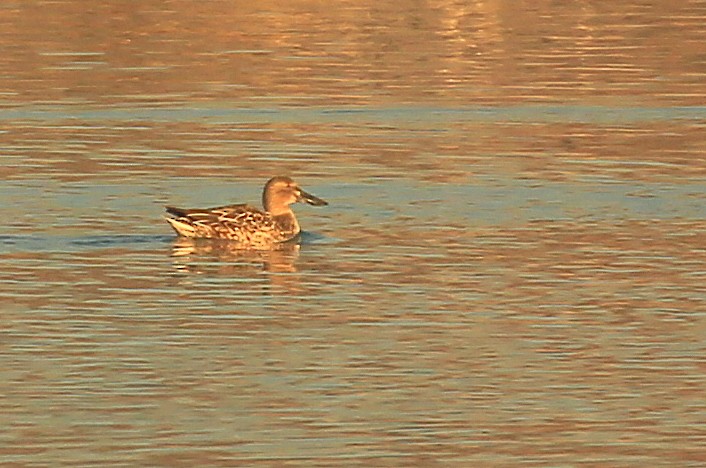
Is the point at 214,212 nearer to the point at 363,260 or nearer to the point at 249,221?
the point at 249,221

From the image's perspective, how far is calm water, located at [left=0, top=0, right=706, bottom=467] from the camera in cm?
1144

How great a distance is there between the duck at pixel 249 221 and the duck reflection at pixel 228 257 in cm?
6

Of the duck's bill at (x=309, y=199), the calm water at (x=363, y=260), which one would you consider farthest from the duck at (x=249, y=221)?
the calm water at (x=363, y=260)

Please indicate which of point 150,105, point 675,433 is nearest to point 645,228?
point 675,433

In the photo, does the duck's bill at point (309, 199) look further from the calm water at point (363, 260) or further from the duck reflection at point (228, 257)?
the duck reflection at point (228, 257)

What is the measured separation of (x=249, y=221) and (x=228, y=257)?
49cm

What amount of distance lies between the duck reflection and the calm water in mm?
51

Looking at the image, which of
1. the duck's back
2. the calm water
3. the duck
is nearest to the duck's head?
the duck

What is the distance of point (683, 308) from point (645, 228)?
3.33 metres

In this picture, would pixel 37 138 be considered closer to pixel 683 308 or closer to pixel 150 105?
pixel 150 105

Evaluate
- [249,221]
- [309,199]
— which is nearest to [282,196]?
[309,199]

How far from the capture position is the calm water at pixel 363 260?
37.5 ft

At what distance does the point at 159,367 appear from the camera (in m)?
12.7

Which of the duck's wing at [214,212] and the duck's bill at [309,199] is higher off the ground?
the duck's wing at [214,212]
